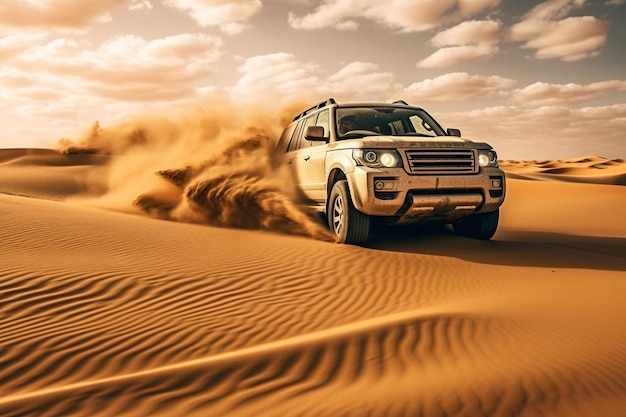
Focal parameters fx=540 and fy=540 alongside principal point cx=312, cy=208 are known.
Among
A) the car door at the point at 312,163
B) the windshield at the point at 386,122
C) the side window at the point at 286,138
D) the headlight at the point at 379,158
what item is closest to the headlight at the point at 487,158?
the windshield at the point at 386,122

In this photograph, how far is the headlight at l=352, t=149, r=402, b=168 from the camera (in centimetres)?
688

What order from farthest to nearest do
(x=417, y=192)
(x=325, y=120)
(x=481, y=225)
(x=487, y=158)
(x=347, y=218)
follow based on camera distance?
1. (x=481, y=225)
2. (x=325, y=120)
3. (x=487, y=158)
4. (x=347, y=218)
5. (x=417, y=192)

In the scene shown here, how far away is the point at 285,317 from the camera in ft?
15.3

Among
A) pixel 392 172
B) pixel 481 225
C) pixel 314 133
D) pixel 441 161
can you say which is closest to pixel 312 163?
pixel 314 133

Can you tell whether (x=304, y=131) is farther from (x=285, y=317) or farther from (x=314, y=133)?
(x=285, y=317)

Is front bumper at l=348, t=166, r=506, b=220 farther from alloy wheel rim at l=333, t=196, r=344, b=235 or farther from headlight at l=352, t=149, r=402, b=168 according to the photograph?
alloy wheel rim at l=333, t=196, r=344, b=235

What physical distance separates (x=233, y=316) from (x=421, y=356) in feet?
5.65

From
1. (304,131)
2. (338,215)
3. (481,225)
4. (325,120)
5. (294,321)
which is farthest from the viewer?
(304,131)

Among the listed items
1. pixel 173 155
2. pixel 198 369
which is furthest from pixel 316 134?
pixel 173 155

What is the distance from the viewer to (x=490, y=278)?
249 inches

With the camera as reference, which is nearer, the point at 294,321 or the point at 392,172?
the point at 294,321

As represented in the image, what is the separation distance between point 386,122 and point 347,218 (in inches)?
75.0

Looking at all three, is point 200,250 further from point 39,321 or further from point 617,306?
point 617,306

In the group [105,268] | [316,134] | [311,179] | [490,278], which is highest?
[316,134]
